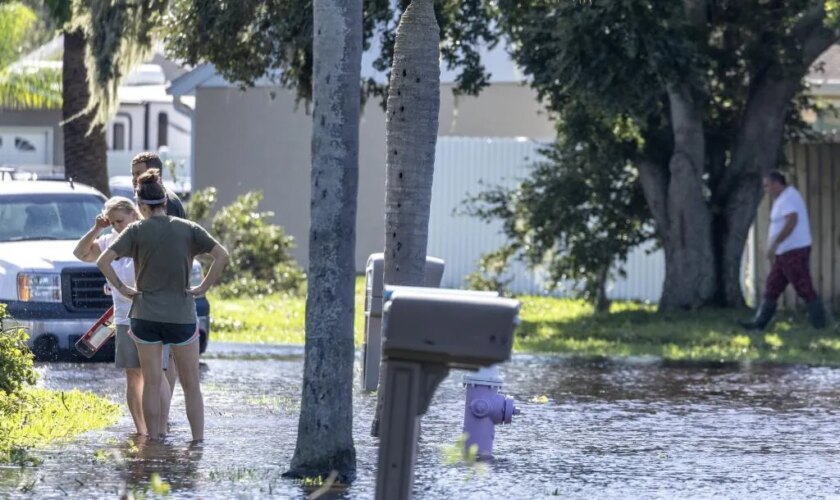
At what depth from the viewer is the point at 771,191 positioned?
57.6 ft

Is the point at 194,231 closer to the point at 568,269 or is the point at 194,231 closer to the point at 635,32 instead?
the point at 635,32

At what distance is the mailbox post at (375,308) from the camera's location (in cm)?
1094

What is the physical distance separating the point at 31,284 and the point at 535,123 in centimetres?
1547

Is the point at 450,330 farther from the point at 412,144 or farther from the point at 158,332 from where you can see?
the point at 158,332

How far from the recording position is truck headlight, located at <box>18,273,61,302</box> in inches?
556

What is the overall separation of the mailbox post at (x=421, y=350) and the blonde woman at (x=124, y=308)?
3824mm

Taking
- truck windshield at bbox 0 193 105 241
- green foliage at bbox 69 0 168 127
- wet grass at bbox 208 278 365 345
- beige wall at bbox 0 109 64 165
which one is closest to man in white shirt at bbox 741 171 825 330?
wet grass at bbox 208 278 365 345

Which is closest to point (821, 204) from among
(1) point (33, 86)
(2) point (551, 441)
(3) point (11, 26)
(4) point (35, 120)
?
(2) point (551, 441)

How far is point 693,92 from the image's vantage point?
17.9m

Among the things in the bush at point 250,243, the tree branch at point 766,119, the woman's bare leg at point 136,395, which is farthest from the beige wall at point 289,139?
the woman's bare leg at point 136,395

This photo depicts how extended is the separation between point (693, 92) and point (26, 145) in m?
30.6

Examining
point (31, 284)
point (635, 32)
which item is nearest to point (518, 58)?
point (635, 32)

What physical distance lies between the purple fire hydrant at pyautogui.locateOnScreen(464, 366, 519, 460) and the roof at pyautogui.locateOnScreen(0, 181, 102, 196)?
23.8 ft

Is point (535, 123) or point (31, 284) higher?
point (535, 123)
